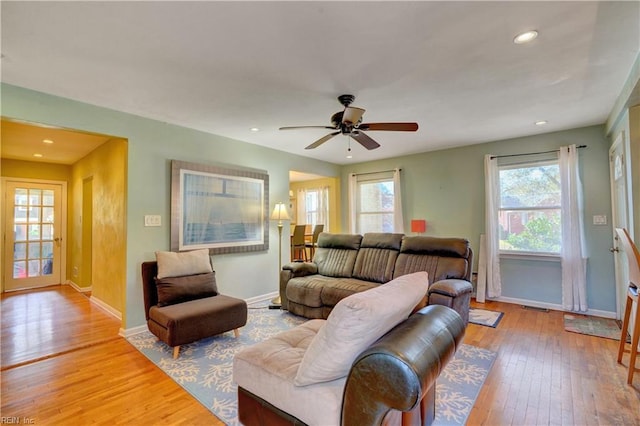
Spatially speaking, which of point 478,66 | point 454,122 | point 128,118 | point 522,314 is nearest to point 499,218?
point 522,314

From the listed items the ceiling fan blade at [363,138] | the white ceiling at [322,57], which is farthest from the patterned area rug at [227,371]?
the white ceiling at [322,57]

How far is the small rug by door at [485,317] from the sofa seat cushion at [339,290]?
1415mm

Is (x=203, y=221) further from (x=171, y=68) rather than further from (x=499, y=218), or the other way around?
(x=499, y=218)

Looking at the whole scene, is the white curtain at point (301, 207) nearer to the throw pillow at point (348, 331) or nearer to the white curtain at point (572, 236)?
the white curtain at point (572, 236)

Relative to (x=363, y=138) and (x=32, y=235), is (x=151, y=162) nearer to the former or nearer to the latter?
(x=363, y=138)

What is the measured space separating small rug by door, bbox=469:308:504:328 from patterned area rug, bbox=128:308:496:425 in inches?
33.9

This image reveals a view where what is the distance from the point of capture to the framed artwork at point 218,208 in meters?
3.78

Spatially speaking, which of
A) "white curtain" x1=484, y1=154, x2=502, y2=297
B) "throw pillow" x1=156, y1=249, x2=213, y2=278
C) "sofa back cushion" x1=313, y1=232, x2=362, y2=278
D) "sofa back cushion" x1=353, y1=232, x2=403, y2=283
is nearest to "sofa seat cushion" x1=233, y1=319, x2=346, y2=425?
"throw pillow" x1=156, y1=249, x2=213, y2=278

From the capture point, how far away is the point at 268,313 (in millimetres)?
4094

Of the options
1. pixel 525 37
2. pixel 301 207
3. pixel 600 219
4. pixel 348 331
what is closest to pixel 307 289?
pixel 348 331

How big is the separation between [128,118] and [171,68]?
1.42m

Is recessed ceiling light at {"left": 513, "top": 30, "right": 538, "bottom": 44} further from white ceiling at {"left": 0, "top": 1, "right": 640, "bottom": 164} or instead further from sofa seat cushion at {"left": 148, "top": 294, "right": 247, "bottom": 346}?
sofa seat cushion at {"left": 148, "top": 294, "right": 247, "bottom": 346}

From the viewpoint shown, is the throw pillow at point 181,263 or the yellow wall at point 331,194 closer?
the throw pillow at point 181,263

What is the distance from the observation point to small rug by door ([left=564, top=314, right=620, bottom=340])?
10.8 feet
